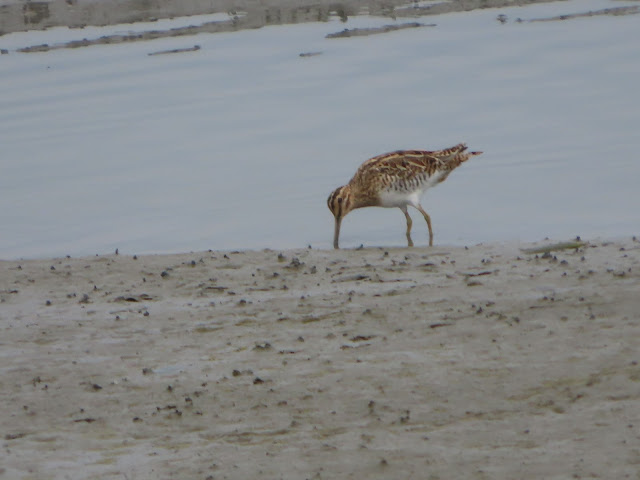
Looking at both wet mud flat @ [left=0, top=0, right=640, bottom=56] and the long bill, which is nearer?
the long bill

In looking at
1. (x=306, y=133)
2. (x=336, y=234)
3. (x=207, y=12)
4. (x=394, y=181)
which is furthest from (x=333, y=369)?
(x=207, y=12)

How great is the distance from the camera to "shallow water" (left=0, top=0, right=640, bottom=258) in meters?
12.2

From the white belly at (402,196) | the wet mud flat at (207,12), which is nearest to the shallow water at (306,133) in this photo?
the white belly at (402,196)

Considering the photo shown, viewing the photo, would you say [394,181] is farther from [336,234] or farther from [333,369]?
[333,369]

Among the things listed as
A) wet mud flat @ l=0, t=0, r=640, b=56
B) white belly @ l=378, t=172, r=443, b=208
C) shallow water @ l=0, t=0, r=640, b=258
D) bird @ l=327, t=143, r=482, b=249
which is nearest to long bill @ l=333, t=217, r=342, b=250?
bird @ l=327, t=143, r=482, b=249

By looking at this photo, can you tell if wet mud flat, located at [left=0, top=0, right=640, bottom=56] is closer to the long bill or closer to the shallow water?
the shallow water

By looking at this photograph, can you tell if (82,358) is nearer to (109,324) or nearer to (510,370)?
(109,324)

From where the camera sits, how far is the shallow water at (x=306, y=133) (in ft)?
39.9

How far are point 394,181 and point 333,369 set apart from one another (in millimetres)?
5230

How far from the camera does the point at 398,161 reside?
39.0 feet

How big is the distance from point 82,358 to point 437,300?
2.37 meters

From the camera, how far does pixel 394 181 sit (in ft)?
38.8

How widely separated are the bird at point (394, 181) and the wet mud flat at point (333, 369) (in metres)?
2.19

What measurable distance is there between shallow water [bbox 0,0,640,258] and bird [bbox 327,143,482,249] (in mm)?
399
